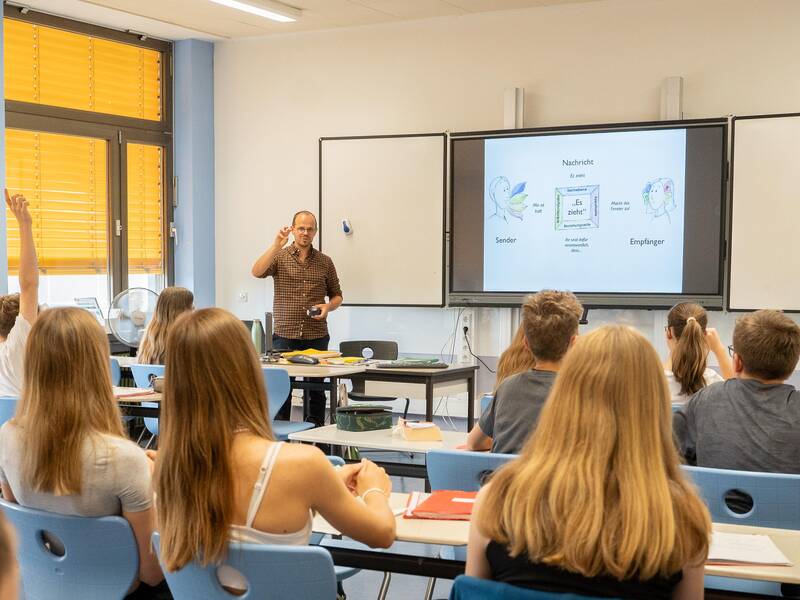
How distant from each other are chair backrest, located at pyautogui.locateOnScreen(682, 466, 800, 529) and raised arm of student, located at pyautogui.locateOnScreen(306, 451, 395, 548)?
80 centimetres

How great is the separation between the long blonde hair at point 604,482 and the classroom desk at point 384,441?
69.8 inches

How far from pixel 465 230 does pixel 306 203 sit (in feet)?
5.11

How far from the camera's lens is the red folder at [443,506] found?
228 cm

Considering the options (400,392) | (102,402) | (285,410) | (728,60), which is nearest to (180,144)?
(285,410)

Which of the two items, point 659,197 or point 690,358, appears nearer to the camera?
point 690,358

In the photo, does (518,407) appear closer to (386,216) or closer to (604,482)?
(604,482)

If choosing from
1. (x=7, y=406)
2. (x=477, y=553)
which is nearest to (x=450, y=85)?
(x=7, y=406)

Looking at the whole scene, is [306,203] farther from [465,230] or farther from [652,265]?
[652,265]

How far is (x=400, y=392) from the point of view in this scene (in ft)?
18.0

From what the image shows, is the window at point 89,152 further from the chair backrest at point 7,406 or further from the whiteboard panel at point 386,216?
the chair backrest at point 7,406

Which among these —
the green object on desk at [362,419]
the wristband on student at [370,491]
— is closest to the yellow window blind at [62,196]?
the green object on desk at [362,419]

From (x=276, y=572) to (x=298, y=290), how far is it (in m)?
5.10

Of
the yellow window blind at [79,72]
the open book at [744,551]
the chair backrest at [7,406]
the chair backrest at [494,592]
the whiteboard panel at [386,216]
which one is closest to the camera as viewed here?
the chair backrest at [494,592]

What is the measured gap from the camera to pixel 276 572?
1.76 m
